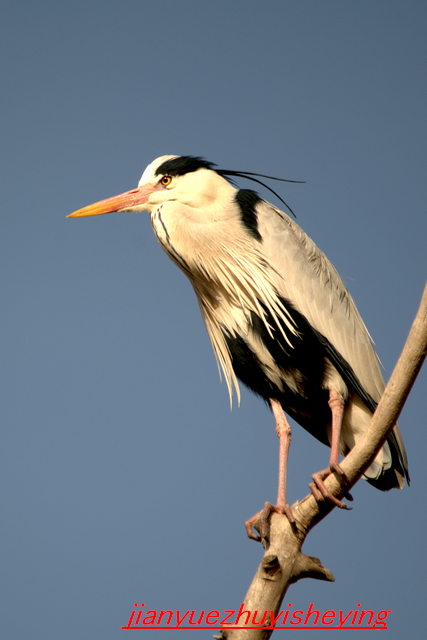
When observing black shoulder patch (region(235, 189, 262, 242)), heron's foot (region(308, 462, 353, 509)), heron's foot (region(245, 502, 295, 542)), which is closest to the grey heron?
black shoulder patch (region(235, 189, 262, 242))

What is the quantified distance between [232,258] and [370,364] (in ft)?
2.27

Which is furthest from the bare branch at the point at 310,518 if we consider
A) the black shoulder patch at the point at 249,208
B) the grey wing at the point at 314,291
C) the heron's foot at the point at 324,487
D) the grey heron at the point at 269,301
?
the black shoulder patch at the point at 249,208

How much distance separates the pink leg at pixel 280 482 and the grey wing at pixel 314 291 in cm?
34

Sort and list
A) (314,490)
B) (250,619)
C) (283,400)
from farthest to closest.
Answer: (283,400) < (314,490) < (250,619)

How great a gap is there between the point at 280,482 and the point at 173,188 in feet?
3.90

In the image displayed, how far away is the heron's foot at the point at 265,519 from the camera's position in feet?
5.81

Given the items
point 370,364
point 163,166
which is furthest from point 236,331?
point 163,166

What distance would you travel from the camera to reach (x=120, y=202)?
2.40m

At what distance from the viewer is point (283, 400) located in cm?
236

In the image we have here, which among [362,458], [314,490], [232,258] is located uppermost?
[232,258]

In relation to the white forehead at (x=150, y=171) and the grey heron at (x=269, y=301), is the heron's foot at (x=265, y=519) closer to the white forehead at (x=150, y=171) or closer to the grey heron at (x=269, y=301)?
the grey heron at (x=269, y=301)

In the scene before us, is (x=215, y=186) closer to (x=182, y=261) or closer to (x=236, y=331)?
(x=182, y=261)

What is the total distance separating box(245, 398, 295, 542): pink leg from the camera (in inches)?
70.4

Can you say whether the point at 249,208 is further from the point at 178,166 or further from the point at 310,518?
the point at 310,518
